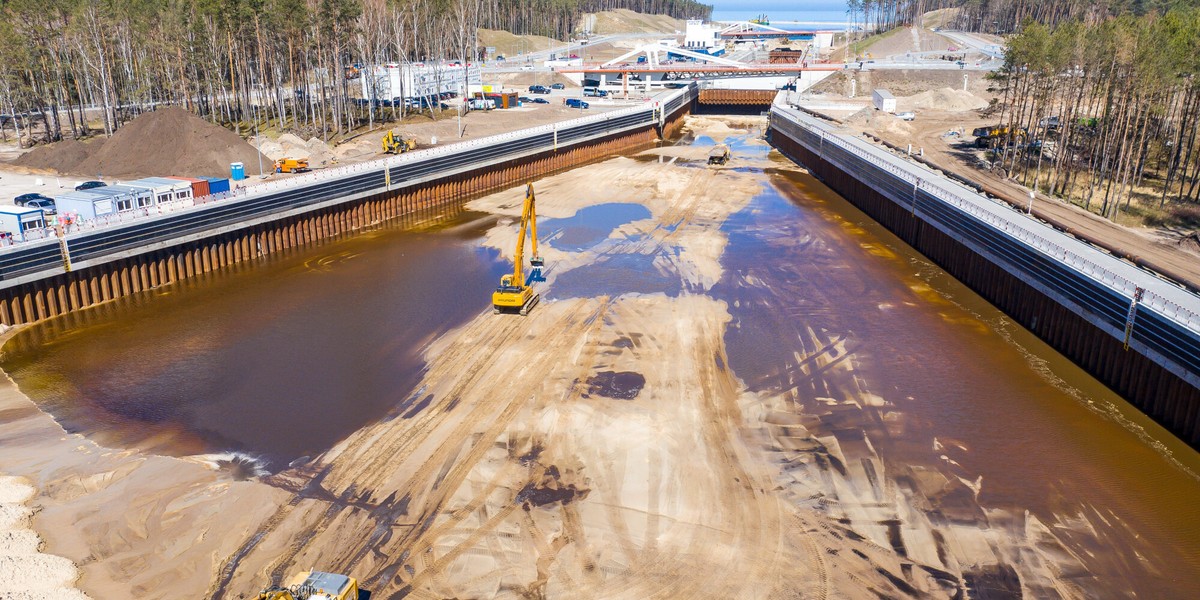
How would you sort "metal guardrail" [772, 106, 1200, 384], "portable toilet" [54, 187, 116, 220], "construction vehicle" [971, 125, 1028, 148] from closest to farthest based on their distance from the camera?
"metal guardrail" [772, 106, 1200, 384], "portable toilet" [54, 187, 116, 220], "construction vehicle" [971, 125, 1028, 148]

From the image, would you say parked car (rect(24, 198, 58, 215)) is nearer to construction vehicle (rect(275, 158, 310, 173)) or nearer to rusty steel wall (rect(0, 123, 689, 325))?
rusty steel wall (rect(0, 123, 689, 325))

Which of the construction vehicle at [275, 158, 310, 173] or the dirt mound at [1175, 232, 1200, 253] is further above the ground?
the construction vehicle at [275, 158, 310, 173]

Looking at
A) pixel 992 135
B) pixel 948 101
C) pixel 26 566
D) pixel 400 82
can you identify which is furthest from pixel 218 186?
pixel 948 101

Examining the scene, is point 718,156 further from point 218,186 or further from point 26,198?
point 26,198

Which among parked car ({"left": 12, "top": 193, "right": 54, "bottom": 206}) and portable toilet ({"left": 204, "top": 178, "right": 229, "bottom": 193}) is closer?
parked car ({"left": 12, "top": 193, "right": 54, "bottom": 206})

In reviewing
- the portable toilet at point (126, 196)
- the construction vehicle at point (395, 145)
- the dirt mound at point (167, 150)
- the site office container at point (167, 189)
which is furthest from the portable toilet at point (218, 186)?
the construction vehicle at point (395, 145)

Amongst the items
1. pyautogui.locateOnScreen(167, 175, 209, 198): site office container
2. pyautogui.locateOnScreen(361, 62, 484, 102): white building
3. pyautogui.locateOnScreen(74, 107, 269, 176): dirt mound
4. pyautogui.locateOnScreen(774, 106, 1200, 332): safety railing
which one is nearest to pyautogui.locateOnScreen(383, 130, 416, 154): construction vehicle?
pyautogui.locateOnScreen(74, 107, 269, 176): dirt mound

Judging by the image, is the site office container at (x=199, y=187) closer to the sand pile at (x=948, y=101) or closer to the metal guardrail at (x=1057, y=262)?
the metal guardrail at (x=1057, y=262)
